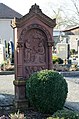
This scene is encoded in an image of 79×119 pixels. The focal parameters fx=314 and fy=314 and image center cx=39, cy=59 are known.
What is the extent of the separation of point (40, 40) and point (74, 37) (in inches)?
1641

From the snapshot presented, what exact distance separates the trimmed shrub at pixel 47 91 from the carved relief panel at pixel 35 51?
3.04ft

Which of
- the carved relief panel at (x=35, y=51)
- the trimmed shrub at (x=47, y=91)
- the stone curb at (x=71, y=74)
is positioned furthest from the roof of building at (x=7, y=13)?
the trimmed shrub at (x=47, y=91)

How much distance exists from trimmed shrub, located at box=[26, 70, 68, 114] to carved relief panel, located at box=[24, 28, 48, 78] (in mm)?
928

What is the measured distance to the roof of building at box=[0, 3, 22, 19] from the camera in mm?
42144

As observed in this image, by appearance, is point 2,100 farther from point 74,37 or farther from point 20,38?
point 74,37

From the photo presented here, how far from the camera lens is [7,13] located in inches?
1704

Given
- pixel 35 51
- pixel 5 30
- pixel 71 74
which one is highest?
pixel 5 30

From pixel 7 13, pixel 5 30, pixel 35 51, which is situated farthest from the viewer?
pixel 7 13

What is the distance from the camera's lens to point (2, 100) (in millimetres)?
9195

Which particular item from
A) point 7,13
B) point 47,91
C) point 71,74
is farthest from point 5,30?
point 47,91

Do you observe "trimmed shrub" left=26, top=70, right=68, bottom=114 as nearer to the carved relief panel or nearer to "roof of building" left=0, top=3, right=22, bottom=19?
the carved relief panel

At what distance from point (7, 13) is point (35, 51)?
35.6m

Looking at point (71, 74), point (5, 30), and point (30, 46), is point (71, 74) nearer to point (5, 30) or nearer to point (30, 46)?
point (30, 46)

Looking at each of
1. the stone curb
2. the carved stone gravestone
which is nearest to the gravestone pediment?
the carved stone gravestone
